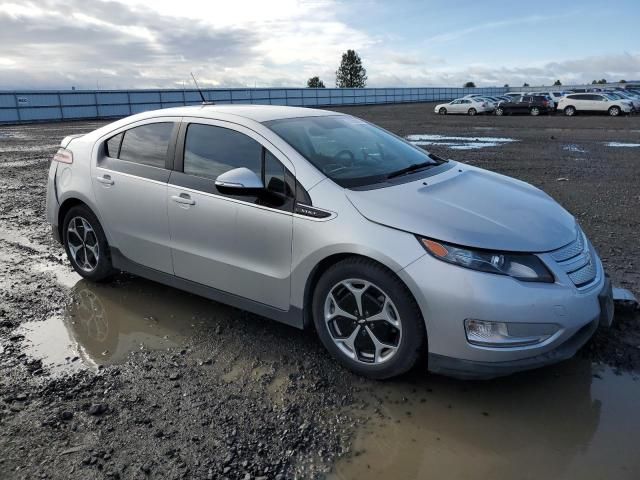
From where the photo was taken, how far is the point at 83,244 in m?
4.92

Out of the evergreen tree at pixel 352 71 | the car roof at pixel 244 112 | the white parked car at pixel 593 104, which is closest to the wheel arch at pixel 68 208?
the car roof at pixel 244 112

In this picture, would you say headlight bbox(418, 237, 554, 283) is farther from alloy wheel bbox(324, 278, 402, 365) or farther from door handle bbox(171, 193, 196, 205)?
door handle bbox(171, 193, 196, 205)

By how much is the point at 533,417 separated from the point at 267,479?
1539mm

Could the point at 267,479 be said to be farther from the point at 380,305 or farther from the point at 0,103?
the point at 0,103

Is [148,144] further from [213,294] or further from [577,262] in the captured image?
[577,262]

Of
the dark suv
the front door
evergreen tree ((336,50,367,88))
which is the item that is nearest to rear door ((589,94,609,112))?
the dark suv

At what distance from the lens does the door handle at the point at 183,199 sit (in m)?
3.87

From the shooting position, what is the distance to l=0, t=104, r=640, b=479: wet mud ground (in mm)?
2621

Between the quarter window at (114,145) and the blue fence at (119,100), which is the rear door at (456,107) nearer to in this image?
the blue fence at (119,100)

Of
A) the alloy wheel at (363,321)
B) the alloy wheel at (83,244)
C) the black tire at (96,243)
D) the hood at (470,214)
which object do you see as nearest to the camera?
the hood at (470,214)

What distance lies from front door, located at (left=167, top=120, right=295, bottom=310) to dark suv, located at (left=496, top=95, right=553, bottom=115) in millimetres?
36565

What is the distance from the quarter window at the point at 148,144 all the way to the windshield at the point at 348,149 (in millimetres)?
969

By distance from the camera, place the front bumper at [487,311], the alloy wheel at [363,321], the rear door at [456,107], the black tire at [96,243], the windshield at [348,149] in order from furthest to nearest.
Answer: the rear door at [456,107] < the black tire at [96,243] < the windshield at [348,149] < the alloy wheel at [363,321] < the front bumper at [487,311]

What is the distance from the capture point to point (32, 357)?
12.1 ft
